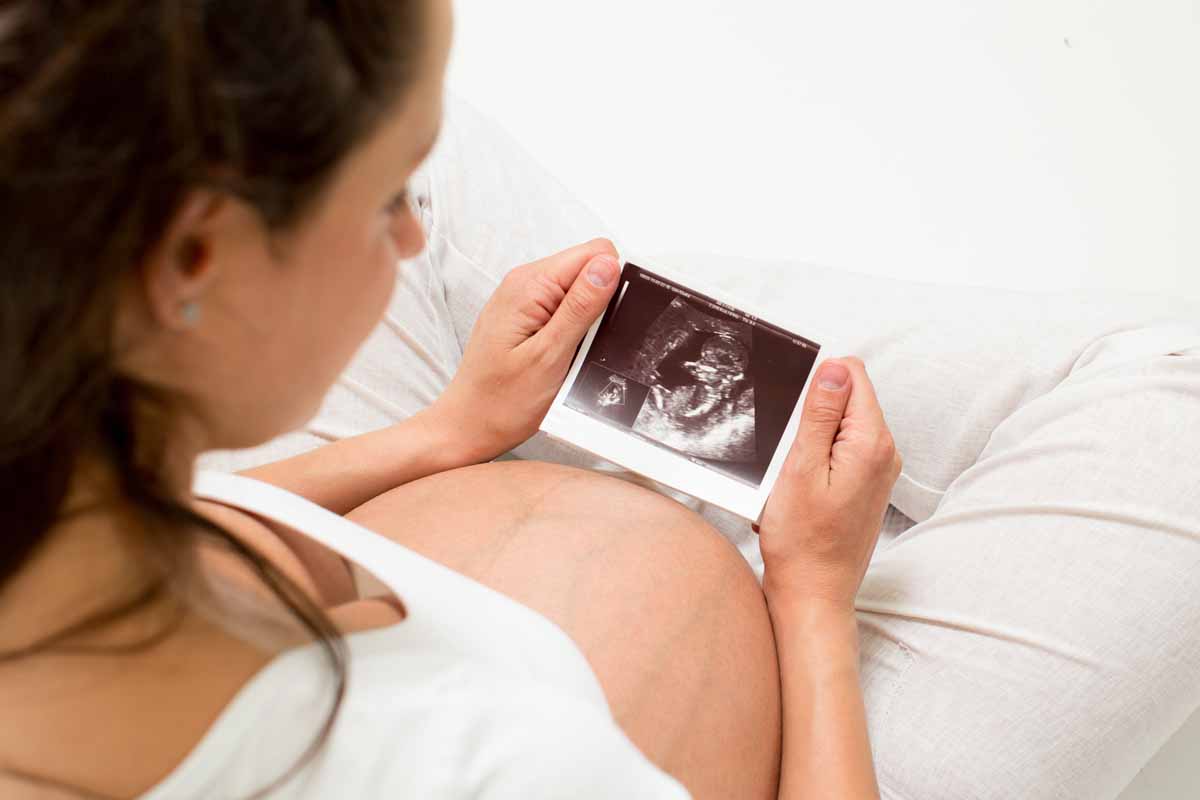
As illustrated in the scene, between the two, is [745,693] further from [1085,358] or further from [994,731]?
[1085,358]

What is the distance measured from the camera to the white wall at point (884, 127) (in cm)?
171

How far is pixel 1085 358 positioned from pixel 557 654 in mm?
662

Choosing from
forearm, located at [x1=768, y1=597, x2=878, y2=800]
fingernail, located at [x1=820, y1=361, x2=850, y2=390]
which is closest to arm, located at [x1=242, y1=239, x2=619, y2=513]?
fingernail, located at [x1=820, y1=361, x2=850, y2=390]

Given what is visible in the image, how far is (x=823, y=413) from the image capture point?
3.46 ft

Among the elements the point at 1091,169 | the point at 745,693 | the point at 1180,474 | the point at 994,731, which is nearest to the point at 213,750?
the point at 745,693

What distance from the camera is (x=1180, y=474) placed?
98 cm

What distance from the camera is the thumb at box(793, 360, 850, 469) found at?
3.45 ft

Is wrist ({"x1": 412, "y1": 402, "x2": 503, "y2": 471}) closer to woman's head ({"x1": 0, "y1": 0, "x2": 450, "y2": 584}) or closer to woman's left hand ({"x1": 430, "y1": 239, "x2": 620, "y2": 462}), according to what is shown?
woman's left hand ({"x1": 430, "y1": 239, "x2": 620, "y2": 462})

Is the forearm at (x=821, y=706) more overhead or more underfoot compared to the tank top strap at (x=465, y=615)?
more underfoot

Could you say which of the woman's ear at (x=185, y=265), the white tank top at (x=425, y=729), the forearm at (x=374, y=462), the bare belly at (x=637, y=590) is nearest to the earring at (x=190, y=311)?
the woman's ear at (x=185, y=265)

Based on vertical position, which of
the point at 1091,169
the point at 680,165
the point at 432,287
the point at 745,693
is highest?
the point at 1091,169

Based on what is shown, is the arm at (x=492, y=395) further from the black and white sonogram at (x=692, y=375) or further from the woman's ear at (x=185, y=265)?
the woman's ear at (x=185, y=265)

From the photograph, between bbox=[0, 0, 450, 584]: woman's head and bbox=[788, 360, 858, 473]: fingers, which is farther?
bbox=[788, 360, 858, 473]: fingers

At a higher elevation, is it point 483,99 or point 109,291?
point 109,291
